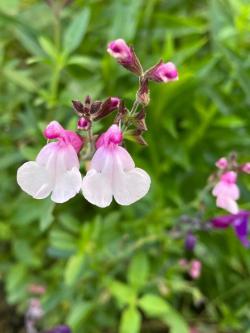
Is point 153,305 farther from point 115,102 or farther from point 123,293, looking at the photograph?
point 115,102

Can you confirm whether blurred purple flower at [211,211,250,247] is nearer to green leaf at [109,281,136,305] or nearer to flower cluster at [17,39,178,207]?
green leaf at [109,281,136,305]

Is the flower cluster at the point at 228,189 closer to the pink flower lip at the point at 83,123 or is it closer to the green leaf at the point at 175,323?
the pink flower lip at the point at 83,123

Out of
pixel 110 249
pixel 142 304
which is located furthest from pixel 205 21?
pixel 142 304

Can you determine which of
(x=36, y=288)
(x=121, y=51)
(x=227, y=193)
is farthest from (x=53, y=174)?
(x=36, y=288)

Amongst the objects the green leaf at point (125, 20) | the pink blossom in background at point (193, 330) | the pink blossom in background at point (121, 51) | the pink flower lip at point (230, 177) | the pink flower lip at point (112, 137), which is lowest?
the pink blossom in background at point (193, 330)

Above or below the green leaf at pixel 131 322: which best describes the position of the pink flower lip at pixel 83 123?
above

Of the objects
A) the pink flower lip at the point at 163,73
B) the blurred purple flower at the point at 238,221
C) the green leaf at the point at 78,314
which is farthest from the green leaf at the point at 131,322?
the pink flower lip at the point at 163,73

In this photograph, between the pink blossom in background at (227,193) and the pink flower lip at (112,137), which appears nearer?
the pink flower lip at (112,137)

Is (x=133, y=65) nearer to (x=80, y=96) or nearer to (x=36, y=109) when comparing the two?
(x=80, y=96)
